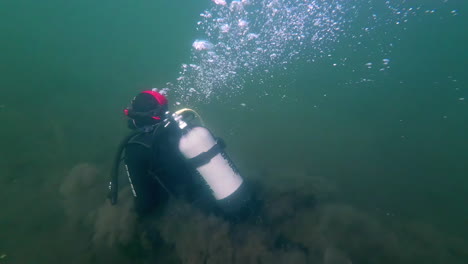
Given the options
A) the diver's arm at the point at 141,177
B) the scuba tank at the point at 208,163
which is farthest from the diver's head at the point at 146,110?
the diver's arm at the point at 141,177

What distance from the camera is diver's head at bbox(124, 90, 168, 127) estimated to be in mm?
3650

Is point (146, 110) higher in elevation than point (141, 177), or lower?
higher

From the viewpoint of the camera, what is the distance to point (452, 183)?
9.17 metres

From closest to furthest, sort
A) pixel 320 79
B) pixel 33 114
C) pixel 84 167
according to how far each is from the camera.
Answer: pixel 84 167
pixel 33 114
pixel 320 79

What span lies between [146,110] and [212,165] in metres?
1.17

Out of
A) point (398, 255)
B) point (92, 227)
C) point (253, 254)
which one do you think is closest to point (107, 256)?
point (92, 227)

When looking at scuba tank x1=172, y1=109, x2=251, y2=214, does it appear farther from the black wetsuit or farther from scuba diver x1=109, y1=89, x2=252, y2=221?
the black wetsuit

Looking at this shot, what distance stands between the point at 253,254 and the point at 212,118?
25.8 ft

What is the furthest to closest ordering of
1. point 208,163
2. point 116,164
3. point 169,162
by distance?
point 208,163 < point 169,162 < point 116,164

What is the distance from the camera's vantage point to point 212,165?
3816 millimetres

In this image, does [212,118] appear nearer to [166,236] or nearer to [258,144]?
[258,144]

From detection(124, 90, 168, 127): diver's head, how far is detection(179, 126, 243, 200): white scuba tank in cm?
46

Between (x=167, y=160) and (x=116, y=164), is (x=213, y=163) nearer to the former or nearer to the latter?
(x=167, y=160)

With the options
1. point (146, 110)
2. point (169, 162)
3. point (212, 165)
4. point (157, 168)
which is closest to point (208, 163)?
point (212, 165)
